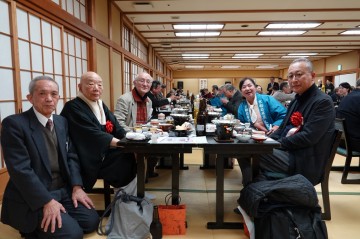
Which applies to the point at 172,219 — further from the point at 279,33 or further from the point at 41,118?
the point at 279,33

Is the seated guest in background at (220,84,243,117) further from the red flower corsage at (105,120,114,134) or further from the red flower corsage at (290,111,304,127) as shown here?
the red flower corsage at (105,120,114,134)

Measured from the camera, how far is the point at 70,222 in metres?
1.93

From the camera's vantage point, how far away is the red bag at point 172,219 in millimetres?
2145

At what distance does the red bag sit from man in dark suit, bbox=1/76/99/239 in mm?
557

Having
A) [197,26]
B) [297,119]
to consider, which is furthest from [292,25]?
[297,119]

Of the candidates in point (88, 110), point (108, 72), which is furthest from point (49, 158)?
point (108, 72)

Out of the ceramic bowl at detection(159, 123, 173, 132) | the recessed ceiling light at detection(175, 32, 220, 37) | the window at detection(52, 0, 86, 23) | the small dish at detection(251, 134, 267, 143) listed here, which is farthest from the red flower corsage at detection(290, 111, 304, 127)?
the recessed ceiling light at detection(175, 32, 220, 37)

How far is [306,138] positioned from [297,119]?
0.30m

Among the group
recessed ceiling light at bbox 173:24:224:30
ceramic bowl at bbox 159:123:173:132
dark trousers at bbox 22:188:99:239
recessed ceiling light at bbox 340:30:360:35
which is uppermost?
recessed ceiling light at bbox 340:30:360:35

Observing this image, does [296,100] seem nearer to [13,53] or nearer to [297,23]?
[13,53]

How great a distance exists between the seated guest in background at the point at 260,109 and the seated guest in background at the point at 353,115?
0.91 metres

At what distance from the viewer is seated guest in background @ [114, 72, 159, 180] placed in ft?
11.4

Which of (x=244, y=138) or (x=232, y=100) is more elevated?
(x=232, y=100)

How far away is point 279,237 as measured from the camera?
6.00 feet
